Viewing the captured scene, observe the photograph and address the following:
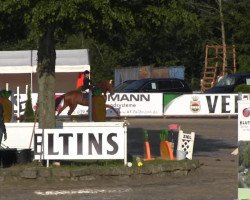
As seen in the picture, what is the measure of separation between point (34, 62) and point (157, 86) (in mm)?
7772

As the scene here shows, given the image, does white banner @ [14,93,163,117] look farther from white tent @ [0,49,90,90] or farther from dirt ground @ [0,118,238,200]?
dirt ground @ [0,118,238,200]

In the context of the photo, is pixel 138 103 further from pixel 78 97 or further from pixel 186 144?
pixel 186 144

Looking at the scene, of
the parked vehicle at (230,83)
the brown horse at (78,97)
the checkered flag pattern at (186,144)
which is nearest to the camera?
the checkered flag pattern at (186,144)

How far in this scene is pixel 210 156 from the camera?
77.3 ft

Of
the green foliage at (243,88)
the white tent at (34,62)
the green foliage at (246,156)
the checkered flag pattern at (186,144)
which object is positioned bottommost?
the checkered flag pattern at (186,144)

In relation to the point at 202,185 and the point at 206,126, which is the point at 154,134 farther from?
the point at 202,185

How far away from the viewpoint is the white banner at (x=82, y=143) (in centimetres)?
1933

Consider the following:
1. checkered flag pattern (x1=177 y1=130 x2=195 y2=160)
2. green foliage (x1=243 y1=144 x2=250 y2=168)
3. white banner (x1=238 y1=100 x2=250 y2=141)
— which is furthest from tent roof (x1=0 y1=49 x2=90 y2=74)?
green foliage (x1=243 y1=144 x2=250 y2=168)

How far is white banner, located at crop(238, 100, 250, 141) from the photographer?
1356 cm

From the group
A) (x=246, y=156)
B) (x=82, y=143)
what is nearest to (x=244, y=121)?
(x=246, y=156)

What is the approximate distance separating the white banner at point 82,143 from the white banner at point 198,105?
20679 millimetres

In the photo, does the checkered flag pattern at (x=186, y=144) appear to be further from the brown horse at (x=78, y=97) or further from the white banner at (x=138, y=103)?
the white banner at (x=138, y=103)

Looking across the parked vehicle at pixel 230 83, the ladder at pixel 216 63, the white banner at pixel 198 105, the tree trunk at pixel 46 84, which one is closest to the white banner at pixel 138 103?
the white banner at pixel 198 105

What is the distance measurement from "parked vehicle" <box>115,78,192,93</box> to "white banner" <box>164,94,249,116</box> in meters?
3.91
